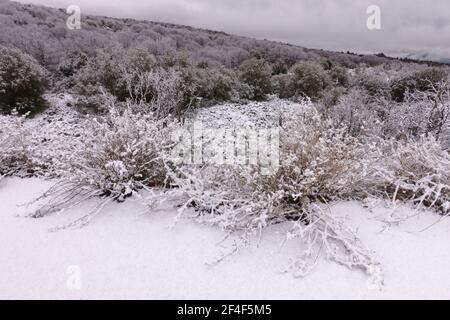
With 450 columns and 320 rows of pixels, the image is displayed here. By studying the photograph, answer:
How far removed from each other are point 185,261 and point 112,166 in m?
1.17

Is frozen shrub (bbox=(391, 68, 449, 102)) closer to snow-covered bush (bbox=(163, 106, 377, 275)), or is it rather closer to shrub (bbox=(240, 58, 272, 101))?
shrub (bbox=(240, 58, 272, 101))

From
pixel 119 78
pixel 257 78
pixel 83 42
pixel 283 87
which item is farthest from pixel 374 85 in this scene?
pixel 83 42

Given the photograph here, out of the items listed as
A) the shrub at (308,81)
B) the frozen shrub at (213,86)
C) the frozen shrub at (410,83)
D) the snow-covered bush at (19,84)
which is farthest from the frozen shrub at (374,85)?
the snow-covered bush at (19,84)

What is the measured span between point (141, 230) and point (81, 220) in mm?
508

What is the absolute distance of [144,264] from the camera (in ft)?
7.22

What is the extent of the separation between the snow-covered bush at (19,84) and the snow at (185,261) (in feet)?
28.5

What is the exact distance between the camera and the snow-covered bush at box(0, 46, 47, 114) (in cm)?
1019

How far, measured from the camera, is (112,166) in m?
3.01

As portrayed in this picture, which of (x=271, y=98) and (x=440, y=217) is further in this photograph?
(x=271, y=98)

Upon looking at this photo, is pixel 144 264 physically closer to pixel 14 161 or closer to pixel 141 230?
pixel 141 230

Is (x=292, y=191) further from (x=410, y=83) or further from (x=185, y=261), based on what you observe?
(x=410, y=83)

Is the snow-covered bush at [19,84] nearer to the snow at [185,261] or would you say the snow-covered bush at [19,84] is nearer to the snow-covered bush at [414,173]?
the snow at [185,261]

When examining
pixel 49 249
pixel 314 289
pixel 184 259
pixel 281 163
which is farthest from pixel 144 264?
pixel 281 163

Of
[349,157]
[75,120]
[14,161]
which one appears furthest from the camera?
[75,120]
